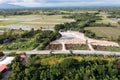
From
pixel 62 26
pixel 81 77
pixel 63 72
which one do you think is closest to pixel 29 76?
pixel 63 72

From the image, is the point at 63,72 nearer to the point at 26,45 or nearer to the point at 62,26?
the point at 26,45

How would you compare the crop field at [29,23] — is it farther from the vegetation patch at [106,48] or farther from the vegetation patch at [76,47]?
the vegetation patch at [106,48]

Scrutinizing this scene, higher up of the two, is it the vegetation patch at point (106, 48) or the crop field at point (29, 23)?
the vegetation patch at point (106, 48)

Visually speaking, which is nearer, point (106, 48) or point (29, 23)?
point (106, 48)

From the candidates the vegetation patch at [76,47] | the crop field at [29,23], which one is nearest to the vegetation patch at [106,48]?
the vegetation patch at [76,47]

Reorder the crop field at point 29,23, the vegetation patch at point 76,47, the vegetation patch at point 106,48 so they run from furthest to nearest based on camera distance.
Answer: the crop field at point 29,23, the vegetation patch at point 76,47, the vegetation patch at point 106,48

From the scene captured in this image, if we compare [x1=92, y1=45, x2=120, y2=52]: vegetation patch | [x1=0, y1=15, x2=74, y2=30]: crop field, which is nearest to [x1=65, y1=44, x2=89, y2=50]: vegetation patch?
[x1=92, y1=45, x2=120, y2=52]: vegetation patch

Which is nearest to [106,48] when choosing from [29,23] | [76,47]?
[76,47]

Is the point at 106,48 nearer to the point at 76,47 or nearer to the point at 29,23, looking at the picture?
the point at 76,47

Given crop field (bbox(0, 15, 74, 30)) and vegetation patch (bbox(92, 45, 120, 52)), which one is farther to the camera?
crop field (bbox(0, 15, 74, 30))

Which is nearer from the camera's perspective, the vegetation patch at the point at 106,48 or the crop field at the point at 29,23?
the vegetation patch at the point at 106,48

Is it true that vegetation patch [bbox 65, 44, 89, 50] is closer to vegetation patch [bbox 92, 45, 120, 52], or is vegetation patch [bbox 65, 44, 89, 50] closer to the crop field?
vegetation patch [bbox 92, 45, 120, 52]
